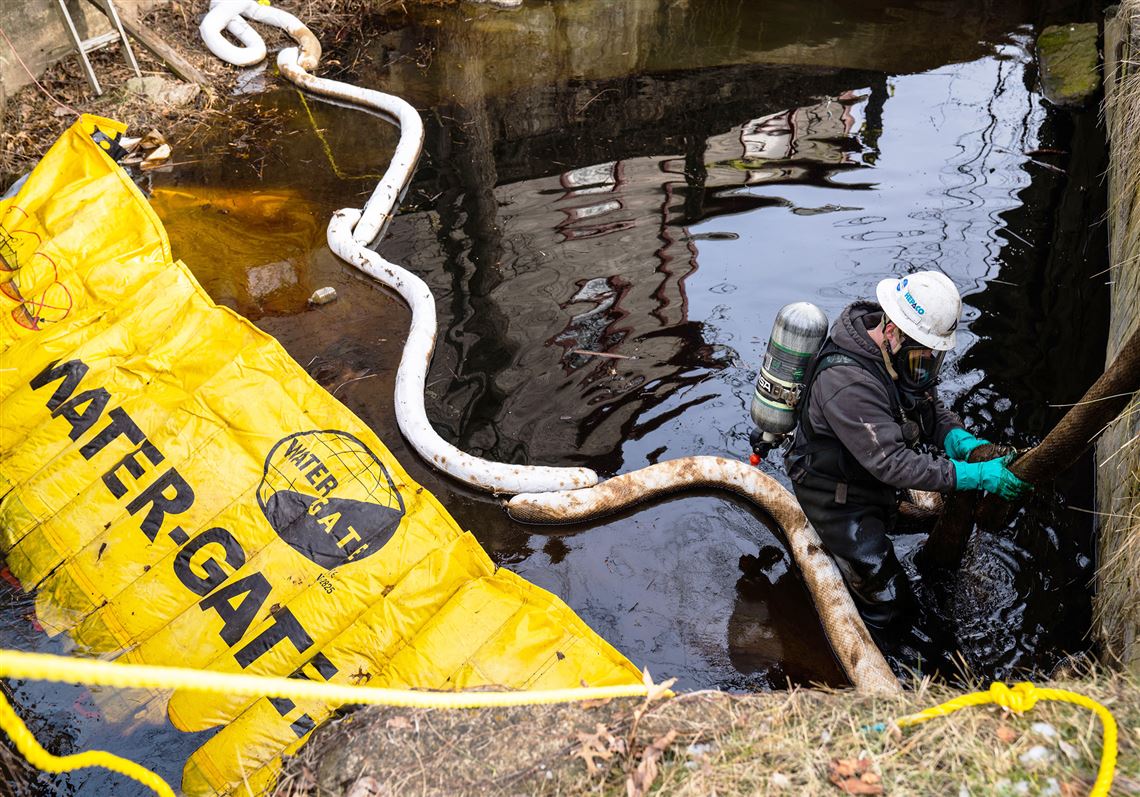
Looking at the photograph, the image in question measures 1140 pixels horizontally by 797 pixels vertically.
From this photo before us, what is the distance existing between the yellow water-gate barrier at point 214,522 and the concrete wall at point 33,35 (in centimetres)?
483

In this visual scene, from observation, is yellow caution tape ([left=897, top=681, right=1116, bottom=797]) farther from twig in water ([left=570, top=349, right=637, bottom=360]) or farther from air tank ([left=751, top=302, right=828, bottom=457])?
twig in water ([left=570, top=349, right=637, bottom=360])

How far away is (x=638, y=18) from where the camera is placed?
12539 millimetres

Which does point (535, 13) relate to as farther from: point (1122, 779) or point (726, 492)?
point (1122, 779)

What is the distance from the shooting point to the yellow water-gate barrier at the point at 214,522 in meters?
4.25

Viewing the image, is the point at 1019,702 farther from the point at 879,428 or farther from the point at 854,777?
the point at 879,428

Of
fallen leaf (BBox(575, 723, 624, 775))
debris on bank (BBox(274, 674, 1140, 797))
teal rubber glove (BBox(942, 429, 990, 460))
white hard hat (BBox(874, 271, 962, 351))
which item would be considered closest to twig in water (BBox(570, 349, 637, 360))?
teal rubber glove (BBox(942, 429, 990, 460))

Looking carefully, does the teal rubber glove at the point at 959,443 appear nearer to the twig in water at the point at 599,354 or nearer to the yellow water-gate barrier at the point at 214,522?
the yellow water-gate barrier at the point at 214,522

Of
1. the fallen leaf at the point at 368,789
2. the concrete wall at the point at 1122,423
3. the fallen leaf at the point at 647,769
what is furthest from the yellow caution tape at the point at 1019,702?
the fallen leaf at the point at 368,789

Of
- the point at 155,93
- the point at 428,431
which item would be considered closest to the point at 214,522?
Result: the point at 428,431

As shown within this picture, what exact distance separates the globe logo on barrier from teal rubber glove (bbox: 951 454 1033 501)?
3.20m

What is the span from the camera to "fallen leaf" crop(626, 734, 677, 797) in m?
2.74

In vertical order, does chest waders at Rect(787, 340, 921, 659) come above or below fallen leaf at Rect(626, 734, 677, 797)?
below

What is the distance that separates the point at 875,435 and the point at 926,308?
0.68 m

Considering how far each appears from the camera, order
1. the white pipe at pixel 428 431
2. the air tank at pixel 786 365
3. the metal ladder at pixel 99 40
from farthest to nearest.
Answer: the metal ladder at pixel 99 40, the white pipe at pixel 428 431, the air tank at pixel 786 365
